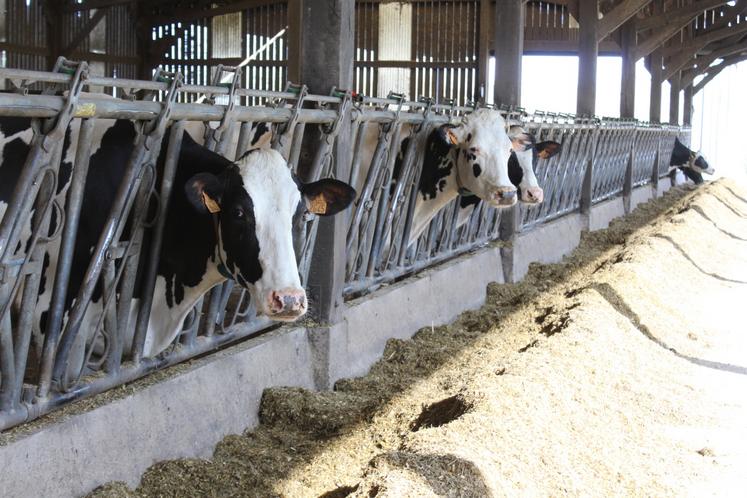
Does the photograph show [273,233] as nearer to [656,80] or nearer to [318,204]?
[318,204]

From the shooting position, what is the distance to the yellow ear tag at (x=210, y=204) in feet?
13.4

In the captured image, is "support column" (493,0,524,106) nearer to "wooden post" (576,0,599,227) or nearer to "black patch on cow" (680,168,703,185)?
"wooden post" (576,0,599,227)

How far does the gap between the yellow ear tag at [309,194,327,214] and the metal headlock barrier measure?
0.53 metres

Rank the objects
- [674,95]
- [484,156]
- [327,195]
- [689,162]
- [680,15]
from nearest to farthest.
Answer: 1. [327,195]
2. [484,156]
3. [680,15]
4. [689,162]
5. [674,95]

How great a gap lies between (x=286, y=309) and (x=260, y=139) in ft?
8.51

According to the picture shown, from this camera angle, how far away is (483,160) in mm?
7441

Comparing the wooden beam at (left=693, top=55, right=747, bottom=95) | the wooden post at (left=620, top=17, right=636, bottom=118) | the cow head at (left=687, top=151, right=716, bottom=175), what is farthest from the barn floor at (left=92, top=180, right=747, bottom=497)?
the wooden beam at (left=693, top=55, right=747, bottom=95)

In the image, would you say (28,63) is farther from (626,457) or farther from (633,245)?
(626,457)

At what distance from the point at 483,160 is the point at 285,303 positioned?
12.5ft

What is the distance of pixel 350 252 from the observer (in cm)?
644

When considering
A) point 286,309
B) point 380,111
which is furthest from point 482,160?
point 286,309

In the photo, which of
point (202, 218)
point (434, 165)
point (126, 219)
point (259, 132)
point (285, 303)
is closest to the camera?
point (285, 303)

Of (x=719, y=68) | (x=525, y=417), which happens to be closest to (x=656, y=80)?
(x=719, y=68)

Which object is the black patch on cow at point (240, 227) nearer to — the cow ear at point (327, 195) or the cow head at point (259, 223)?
the cow head at point (259, 223)
